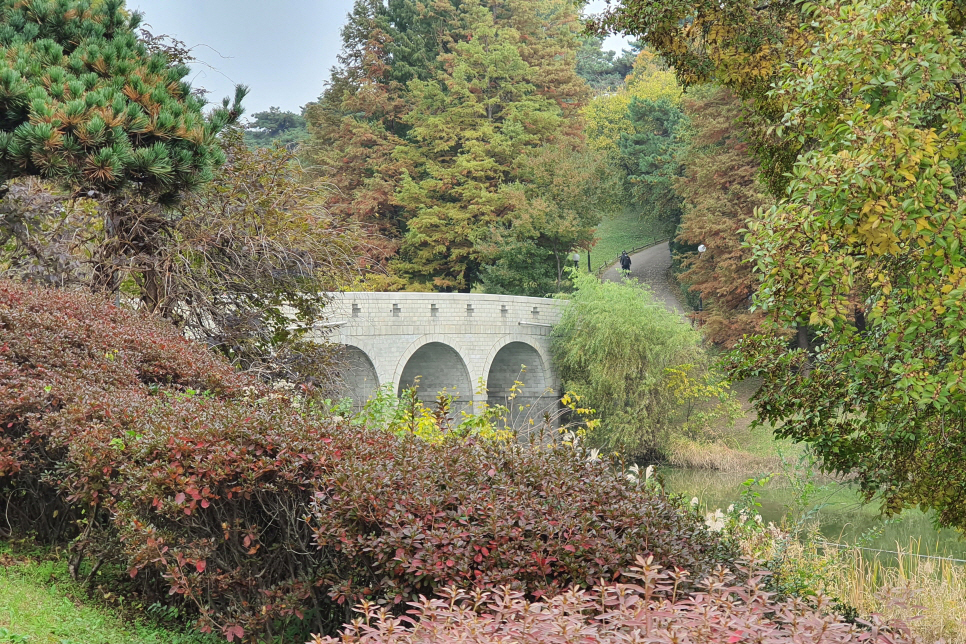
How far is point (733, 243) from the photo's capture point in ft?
70.7

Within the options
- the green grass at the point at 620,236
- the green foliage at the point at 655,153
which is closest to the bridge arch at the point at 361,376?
the green foliage at the point at 655,153

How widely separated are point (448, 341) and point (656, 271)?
18.1 m

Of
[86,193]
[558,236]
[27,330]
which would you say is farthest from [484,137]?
[27,330]

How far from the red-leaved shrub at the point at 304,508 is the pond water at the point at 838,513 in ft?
17.1

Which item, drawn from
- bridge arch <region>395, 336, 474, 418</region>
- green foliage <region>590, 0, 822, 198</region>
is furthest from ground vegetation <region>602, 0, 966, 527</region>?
bridge arch <region>395, 336, 474, 418</region>

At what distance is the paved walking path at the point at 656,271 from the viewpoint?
3206cm

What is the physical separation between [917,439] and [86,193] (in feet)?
22.3

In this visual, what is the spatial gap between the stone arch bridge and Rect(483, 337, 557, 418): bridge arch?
27mm

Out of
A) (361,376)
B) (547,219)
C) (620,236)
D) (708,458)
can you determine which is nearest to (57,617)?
(361,376)

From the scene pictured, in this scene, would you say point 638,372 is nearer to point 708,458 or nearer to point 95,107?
point 708,458

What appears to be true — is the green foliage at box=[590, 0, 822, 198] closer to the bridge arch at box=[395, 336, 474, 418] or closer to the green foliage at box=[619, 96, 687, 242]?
the bridge arch at box=[395, 336, 474, 418]

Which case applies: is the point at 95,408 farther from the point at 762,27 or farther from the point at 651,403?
the point at 651,403

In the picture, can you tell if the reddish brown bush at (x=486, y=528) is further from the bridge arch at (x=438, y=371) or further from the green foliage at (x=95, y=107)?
the bridge arch at (x=438, y=371)

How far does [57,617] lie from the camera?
11.2 feet
